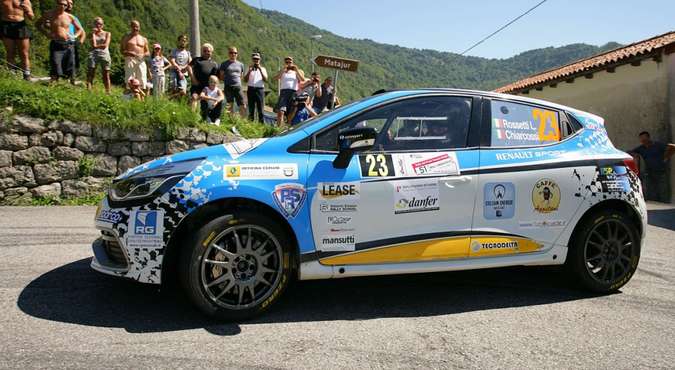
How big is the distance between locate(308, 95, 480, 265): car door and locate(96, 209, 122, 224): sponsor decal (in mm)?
1351

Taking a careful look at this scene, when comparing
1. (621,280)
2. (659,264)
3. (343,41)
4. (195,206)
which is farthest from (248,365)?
(343,41)

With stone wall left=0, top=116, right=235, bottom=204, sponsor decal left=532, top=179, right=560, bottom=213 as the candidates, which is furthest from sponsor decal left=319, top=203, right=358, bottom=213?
stone wall left=0, top=116, right=235, bottom=204

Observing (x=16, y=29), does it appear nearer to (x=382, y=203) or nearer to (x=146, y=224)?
(x=146, y=224)

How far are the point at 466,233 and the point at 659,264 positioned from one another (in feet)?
11.2

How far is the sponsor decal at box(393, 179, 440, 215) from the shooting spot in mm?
3834

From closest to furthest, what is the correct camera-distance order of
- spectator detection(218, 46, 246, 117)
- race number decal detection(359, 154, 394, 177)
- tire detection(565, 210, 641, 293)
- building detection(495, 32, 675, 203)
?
1. race number decal detection(359, 154, 394, 177)
2. tire detection(565, 210, 641, 293)
3. spectator detection(218, 46, 246, 117)
4. building detection(495, 32, 675, 203)

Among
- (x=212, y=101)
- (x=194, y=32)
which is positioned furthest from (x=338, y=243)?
(x=194, y=32)

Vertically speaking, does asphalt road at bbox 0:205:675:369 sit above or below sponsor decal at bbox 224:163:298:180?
below

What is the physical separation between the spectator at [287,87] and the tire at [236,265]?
862cm

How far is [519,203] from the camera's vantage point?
4.20 meters

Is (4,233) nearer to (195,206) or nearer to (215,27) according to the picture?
(195,206)

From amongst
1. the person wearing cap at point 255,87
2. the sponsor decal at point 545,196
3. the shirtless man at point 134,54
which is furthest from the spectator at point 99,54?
the sponsor decal at point 545,196

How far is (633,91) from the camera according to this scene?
1555 centimetres

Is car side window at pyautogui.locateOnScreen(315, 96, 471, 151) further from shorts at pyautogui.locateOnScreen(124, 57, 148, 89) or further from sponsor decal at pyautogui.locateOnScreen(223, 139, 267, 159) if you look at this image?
shorts at pyautogui.locateOnScreen(124, 57, 148, 89)
